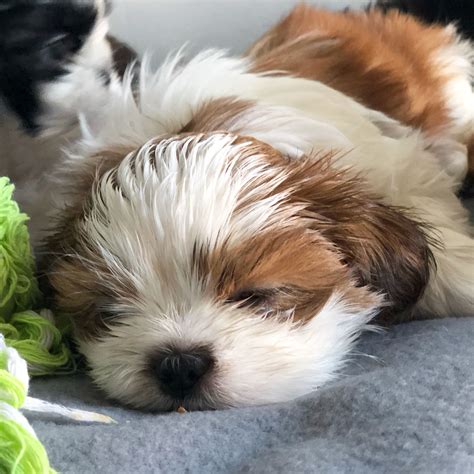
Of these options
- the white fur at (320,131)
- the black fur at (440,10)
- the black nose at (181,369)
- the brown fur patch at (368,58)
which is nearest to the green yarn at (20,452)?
the black nose at (181,369)

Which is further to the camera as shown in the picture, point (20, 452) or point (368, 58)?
point (368, 58)

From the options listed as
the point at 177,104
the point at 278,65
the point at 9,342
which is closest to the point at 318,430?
the point at 9,342

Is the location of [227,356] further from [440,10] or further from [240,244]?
[440,10]

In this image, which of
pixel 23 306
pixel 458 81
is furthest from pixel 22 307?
pixel 458 81

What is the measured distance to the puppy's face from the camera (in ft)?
3.71

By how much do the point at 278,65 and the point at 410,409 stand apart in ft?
3.32

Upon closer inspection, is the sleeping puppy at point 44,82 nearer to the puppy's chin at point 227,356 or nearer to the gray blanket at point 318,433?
the puppy's chin at point 227,356

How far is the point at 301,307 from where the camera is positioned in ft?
3.94

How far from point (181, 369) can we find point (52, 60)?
739 mm

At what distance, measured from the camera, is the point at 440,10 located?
7.79ft

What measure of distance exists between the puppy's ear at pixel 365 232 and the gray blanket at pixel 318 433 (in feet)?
0.65

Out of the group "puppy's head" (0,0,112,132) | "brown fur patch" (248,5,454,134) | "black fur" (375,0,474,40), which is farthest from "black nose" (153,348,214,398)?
"black fur" (375,0,474,40)

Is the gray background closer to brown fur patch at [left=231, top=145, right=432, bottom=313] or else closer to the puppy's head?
the puppy's head

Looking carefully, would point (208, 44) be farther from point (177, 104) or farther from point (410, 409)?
point (410, 409)
